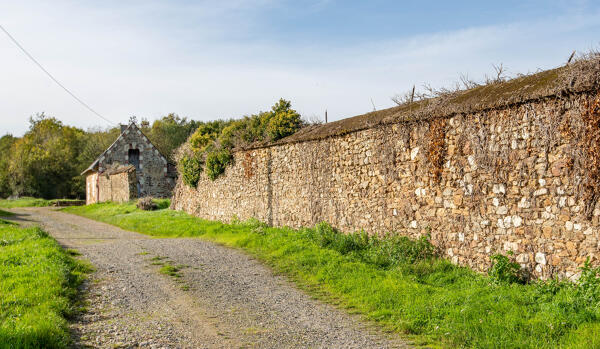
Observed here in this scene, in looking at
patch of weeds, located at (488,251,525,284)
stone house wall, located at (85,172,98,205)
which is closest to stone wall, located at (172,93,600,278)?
patch of weeds, located at (488,251,525,284)

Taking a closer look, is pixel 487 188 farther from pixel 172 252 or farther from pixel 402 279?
pixel 172 252

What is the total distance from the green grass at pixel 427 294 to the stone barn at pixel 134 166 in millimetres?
23551

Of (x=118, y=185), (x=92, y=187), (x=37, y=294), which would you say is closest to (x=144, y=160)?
(x=118, y=185)

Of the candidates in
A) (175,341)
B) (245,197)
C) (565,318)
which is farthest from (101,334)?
(245,197)

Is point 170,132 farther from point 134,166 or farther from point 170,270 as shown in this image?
point 170,270

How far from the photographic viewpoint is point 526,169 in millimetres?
8297

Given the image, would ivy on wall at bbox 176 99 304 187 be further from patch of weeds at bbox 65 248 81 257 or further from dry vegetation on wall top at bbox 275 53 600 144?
patch of weeds at bbox 65 248 81 257

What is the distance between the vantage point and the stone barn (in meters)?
35.3

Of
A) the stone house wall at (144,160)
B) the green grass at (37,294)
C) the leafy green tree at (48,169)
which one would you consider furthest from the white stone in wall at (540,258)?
the leafy green tree at (48,169)

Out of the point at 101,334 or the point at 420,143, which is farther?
the point at 420,143

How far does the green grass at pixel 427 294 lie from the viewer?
591cm

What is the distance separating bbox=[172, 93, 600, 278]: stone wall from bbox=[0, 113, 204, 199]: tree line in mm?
39763

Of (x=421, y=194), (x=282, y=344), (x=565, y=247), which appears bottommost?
(x=282, y=344)

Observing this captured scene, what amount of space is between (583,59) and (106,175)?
36.3m
